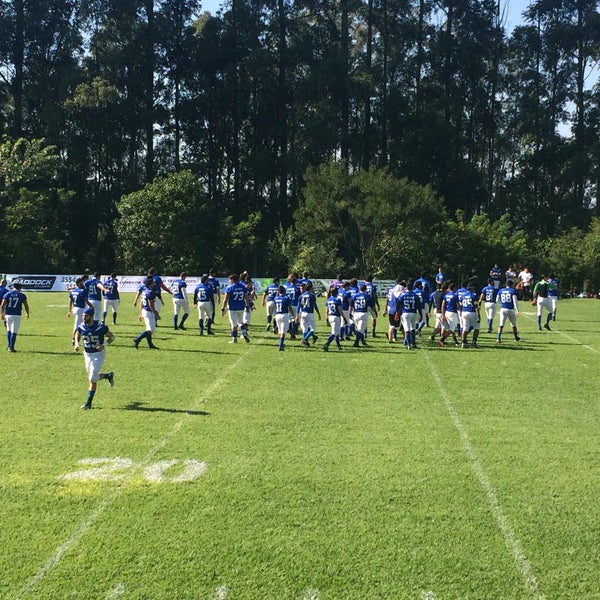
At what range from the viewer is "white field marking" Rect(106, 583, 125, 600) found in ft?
17.3

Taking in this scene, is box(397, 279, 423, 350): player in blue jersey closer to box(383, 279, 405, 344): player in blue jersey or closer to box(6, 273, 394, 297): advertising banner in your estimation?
box(383, 279, 405, 344): player in blue jersey

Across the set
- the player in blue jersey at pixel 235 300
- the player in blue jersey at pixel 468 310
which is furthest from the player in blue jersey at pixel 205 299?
the player in blue jersey at pixel 468 310

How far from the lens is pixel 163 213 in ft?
157

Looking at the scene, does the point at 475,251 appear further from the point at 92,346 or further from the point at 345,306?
the point at 92,346

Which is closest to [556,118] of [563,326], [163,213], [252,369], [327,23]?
[327,23]

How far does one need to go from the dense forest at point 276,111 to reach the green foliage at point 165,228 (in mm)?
380

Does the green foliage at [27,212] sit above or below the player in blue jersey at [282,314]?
above

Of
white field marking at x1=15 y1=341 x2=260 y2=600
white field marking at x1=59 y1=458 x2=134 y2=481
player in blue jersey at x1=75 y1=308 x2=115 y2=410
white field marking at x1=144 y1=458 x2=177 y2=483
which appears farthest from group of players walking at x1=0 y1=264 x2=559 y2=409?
white field marking at x1=144 y1=458 x2=177 y2=483

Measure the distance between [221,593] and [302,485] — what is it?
2336 millimetres

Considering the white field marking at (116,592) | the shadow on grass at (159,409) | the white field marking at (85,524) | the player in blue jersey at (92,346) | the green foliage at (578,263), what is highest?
the green foliage at (578,263)

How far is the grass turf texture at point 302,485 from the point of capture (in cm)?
559

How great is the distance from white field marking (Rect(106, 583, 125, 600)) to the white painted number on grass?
2.25 meters

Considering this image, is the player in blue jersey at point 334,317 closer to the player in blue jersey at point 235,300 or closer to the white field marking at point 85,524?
the player in blue jersey at point 235,300

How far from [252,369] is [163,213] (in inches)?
1380
